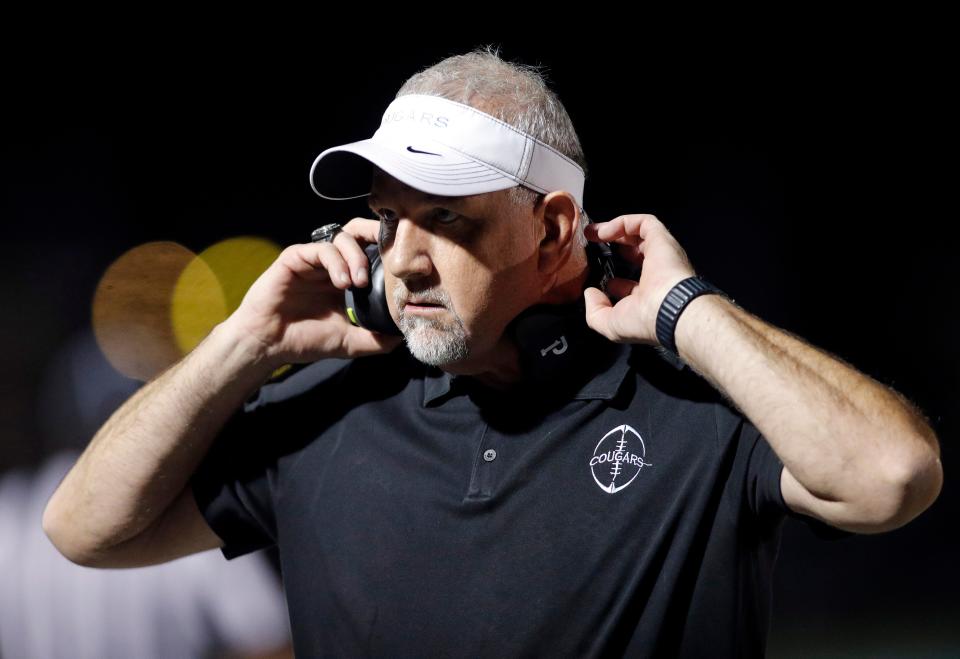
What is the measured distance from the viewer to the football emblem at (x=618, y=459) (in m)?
1.33

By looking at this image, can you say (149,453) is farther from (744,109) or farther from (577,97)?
(744,109)

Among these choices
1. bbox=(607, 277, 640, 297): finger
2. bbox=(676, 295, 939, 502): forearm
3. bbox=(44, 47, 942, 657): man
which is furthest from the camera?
bbox=(607, 277, 640, 297): finger

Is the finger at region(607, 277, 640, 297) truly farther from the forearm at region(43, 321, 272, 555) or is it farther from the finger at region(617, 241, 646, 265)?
the forearm at region(43, 321, 272, 555)

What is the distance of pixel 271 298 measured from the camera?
151cm

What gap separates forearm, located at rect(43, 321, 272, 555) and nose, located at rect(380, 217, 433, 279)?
32cm

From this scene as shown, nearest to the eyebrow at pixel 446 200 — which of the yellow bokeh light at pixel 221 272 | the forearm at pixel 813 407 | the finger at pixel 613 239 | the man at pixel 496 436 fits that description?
the man at pixel 496 436

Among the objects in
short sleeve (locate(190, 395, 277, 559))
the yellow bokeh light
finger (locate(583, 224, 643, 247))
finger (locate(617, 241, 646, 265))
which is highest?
finger (locate(583, 224, 643, 247))

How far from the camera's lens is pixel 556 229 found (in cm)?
143

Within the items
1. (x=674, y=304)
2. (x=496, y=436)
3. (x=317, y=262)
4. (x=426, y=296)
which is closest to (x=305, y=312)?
(x=317, y=262)

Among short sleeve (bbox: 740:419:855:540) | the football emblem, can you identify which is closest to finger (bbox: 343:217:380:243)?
the football emblem

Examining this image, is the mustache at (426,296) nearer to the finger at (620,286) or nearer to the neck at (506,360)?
the neck at (506,360)

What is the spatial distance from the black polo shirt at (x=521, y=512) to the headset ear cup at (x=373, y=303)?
138mm

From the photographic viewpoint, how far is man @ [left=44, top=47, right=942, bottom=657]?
3.97ft

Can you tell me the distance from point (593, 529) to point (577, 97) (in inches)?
55.5
